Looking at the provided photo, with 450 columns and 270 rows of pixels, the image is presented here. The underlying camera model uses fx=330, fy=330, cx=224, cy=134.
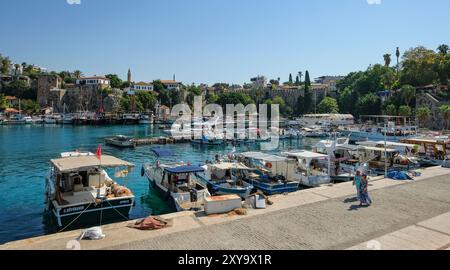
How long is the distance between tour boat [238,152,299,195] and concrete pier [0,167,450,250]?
6322 millimetres

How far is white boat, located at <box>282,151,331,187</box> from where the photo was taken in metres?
23.9

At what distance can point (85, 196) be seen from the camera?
55.8ft

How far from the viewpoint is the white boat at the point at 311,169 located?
23891mm

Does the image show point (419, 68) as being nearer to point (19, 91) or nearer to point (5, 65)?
point (19, 91)

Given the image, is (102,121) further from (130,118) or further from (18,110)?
(18,110)

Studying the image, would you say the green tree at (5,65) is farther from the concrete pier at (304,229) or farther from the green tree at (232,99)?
the concrete pier at (304,229)

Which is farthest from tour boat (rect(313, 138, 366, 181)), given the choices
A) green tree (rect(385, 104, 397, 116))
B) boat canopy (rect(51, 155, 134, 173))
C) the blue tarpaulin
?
green tree (rect(385, 104, 397, 116))

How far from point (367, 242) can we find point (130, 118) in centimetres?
10939

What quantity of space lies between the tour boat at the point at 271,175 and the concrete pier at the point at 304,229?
6.32m

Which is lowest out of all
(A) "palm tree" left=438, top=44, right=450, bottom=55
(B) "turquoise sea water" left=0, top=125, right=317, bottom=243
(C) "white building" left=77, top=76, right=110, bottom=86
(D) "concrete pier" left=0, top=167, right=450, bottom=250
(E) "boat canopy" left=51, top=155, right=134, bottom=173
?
(B) "turquoise sea water" left=0, top=125, right=317, bottom=243

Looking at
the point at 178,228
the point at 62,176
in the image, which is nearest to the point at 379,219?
the point at 178,228

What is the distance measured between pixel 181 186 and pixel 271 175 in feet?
23.3

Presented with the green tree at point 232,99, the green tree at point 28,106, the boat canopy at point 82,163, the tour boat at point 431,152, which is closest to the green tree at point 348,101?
the green tree at point 232,99

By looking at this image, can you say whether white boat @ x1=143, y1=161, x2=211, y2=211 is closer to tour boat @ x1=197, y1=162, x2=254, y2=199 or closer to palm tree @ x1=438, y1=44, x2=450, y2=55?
tour boat @ x1=197, y1=162, x2=254, y2=199
